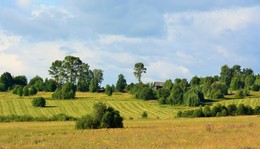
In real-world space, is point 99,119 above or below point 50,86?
below

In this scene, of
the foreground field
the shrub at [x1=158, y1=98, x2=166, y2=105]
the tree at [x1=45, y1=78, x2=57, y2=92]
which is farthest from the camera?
the tree at [x1=45, y1=78, x2=57, y2=92]

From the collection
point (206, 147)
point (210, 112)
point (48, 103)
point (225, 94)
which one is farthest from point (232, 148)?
point (225, 94)

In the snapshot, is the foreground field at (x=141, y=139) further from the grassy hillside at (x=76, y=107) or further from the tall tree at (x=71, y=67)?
the tall tree at (x=71, y=67)

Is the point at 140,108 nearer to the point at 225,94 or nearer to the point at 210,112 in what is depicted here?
the point at 210,112

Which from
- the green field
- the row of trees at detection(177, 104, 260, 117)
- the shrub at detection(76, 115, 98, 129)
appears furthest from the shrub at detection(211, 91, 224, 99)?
the shrub at detection(76, 115, 98, 129)

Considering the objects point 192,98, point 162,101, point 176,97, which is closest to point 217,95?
point 176,97

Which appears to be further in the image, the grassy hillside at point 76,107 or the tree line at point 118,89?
the tree line at point 118,89

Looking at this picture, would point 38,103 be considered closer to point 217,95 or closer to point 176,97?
point 176,97

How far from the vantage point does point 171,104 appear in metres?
140

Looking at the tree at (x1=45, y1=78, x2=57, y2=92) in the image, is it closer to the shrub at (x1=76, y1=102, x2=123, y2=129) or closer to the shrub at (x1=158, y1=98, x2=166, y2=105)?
the shrub at (x1=158, y1=98, x2=166, y2=105)

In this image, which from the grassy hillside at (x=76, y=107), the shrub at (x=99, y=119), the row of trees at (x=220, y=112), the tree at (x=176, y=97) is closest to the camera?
the shrub at (x=99, y=119)

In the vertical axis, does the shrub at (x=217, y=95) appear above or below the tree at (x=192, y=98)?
above

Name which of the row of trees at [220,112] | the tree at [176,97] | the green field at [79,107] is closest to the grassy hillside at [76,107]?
the green field at [79,107]

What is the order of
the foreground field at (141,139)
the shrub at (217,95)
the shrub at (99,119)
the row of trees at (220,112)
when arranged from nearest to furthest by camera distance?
the foreground field at (141,139) < the shrub at (99,119) < the row of trees at (220,112) < the shrub at (217,95)
